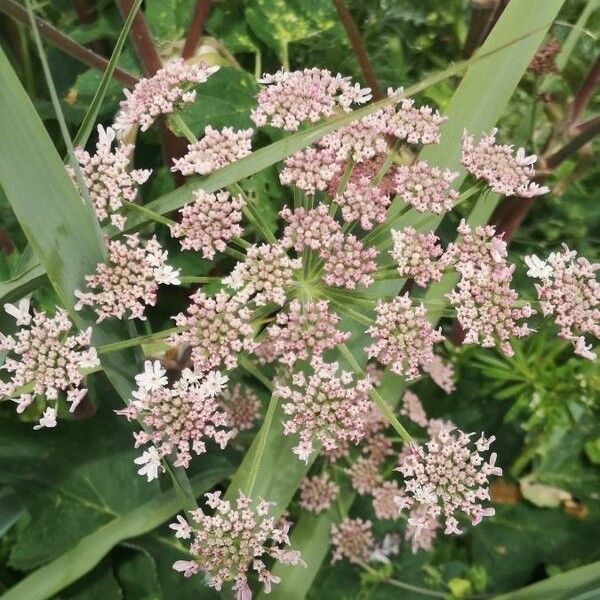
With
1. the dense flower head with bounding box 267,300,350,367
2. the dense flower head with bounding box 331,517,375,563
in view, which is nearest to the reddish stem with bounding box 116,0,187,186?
the dense flower head with bounding box 267,300,350,367

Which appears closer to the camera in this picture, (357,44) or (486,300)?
(486,300)

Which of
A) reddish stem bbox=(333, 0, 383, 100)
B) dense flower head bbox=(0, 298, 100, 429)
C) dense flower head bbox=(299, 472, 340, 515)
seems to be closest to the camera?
dense flower head bbox=(0, 298, 100, 429)

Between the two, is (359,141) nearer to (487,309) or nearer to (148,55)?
(487,309)

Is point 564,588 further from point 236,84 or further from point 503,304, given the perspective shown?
point 236,84

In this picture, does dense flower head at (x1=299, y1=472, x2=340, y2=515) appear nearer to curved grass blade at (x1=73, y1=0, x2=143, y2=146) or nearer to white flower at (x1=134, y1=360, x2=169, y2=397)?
white flower at (x1=134, y1=360, x2=169, y2=397)

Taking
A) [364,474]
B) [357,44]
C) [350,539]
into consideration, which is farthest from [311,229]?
[350,539]
